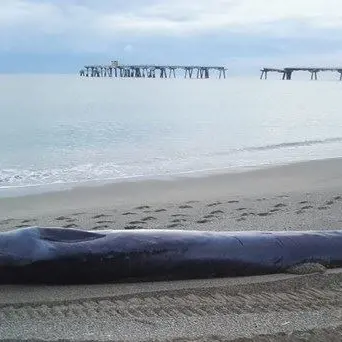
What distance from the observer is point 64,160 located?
17.2 metres

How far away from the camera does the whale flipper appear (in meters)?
5.48

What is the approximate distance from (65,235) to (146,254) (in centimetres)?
72

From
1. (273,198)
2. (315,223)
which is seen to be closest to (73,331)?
(315,223)

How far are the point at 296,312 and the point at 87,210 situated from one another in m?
5.44

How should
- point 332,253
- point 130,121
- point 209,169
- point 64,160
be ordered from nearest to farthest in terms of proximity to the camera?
point 332,253 < point 209,169 < point 64,160 < point 130,121

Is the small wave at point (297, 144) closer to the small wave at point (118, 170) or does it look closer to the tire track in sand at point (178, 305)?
the small wave at point (118, 170)

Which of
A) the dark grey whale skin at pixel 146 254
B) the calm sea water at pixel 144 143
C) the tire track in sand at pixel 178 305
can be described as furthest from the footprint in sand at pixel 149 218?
the calm sea water at pixel 144 143

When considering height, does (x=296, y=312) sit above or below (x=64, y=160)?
above

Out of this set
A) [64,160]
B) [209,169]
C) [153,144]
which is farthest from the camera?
[153,144]

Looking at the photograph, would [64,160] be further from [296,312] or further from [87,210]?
[296,312]

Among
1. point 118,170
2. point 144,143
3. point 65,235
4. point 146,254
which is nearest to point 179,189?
point 118,170

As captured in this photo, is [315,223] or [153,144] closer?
[315,223]

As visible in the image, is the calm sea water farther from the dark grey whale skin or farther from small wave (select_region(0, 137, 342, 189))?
the dark grey whale skin

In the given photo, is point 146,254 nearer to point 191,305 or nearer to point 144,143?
point 191,305
